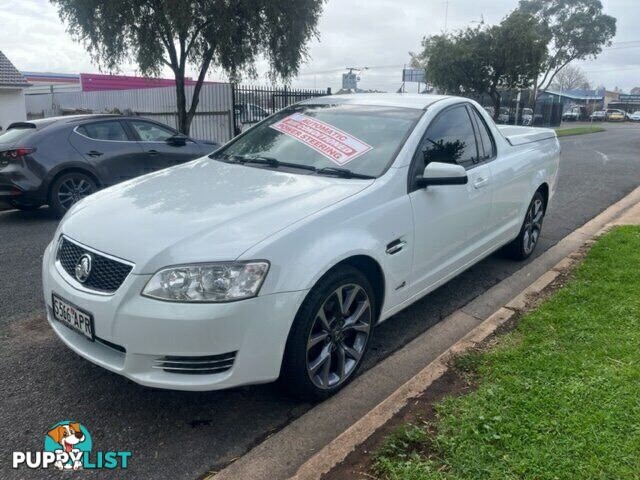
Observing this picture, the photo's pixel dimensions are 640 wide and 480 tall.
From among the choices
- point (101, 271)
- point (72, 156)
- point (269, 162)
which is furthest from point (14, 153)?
point (101, 271)

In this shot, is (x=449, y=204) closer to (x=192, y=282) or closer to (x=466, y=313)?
(x=466, y=313)

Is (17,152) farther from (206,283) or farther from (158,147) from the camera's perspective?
(206,283)

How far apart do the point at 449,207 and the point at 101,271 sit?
2364 mm

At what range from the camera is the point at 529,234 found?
550 cm

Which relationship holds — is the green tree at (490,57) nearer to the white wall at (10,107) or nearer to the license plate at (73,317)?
the white wall at (10,107)

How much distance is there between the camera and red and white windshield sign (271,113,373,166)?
11.6ft

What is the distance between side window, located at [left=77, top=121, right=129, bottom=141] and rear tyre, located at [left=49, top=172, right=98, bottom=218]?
625 millimetres

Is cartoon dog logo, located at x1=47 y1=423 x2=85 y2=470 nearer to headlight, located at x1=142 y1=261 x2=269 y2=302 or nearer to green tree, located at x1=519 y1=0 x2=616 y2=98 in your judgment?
headlight, located at x1=142 y1=261 x2=269 y2=302

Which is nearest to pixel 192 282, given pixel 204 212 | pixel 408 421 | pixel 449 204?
pixel 204 212

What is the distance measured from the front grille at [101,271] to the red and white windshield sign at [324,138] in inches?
63.4

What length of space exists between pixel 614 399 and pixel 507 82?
91.6 feet

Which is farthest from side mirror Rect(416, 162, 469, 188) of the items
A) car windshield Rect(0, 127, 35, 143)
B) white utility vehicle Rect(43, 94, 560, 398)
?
car windshield Rect(0, 127, 35, 143)

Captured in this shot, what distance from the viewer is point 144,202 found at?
3041mm

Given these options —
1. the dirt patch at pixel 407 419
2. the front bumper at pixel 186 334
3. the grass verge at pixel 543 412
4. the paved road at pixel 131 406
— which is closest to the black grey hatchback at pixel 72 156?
the paved road at pixel 131 406
